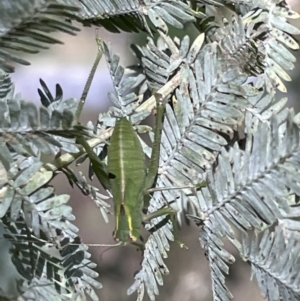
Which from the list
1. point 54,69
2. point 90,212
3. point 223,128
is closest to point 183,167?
point 223,128

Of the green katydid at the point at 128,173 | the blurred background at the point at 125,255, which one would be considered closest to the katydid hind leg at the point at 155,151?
the green katydid at the point at 128,173

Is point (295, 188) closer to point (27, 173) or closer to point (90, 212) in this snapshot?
point (27, 173)

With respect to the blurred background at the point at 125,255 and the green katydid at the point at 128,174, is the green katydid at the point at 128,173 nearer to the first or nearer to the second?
the green katydid at the point at 128,174

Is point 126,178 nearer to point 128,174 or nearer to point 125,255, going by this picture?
point 128,174

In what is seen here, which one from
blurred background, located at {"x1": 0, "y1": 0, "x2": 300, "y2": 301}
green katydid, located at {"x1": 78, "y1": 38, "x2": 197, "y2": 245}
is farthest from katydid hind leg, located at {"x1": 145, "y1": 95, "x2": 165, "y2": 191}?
blurred background, located at {"x1": 0, "y1": 0, "x2": 300, "y2": 301}

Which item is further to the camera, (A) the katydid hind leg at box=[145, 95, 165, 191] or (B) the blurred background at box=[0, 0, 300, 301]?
(B) the blurred background at box=[0, 0, 300, 301]

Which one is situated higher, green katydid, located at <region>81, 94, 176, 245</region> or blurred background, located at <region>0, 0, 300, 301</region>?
green katydid, located at <region>81, 94, 176, 245</region>

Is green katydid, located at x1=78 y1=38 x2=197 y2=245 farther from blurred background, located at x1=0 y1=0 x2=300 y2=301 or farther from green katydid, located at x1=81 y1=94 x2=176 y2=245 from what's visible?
blurred background, located at x1=0 y1=0 x2=300 y2=301

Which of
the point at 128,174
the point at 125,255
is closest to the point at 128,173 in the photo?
the point at 128,174
